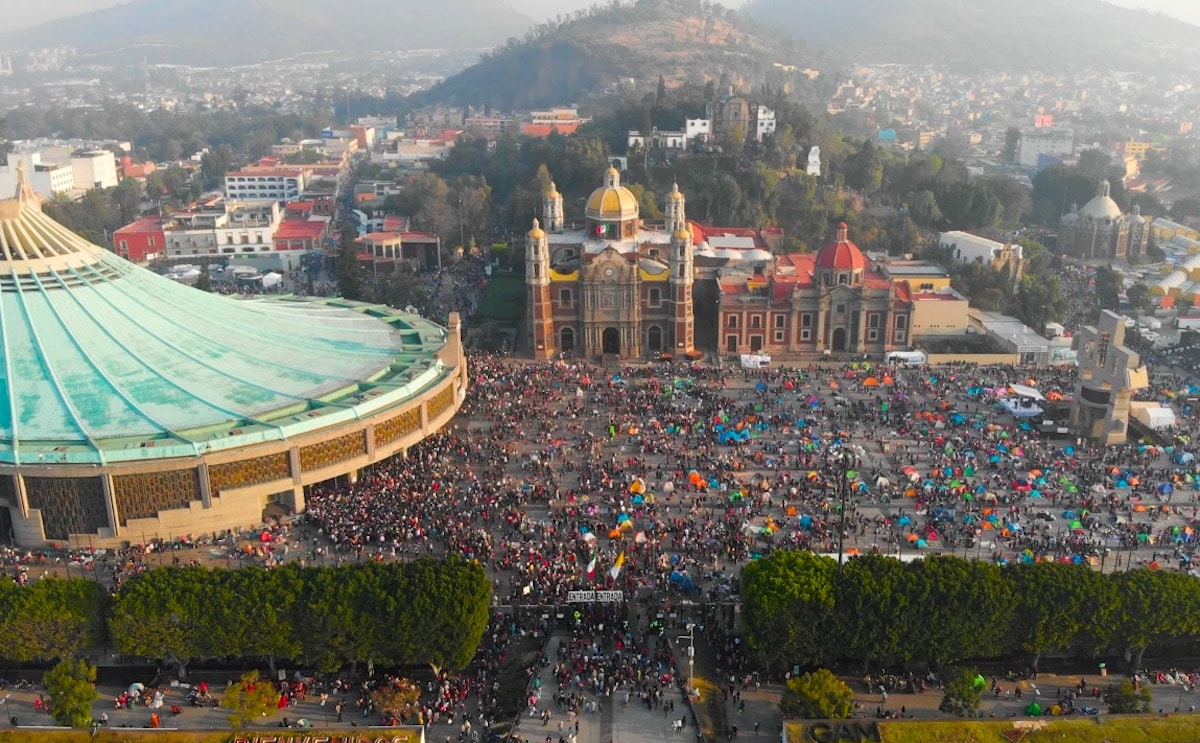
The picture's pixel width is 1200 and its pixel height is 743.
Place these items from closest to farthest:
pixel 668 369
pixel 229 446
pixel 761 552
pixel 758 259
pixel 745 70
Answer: pixel 761 552
pixel 229 446
pixel 668 369
pixel 758 259
pixel 745 70

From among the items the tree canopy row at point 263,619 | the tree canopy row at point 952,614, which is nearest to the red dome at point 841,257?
the tree canopy row at point 952,614

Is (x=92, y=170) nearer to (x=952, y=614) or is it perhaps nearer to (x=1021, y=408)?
(x=1021, y=408)

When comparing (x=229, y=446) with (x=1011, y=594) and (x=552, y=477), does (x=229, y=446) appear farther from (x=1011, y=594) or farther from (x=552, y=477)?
(x=1011, y=594)

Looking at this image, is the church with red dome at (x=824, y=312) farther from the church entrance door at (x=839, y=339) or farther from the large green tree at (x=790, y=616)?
the large green tree at (x=790, y=616)

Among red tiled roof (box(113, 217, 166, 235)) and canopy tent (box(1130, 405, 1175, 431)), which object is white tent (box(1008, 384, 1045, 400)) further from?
red tiled roof (box(113, 217, 166, 235))

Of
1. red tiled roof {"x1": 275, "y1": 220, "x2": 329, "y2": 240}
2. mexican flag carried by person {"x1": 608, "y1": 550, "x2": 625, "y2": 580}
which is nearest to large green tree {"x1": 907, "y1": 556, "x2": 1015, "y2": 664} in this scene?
mexican flag carried by person {"x1": 608, "y1": 550, "x2": 625, "y2": 580}

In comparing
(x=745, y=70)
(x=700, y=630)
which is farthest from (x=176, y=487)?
(x=745, y=70)

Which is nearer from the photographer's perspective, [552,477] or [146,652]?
[146,652]
